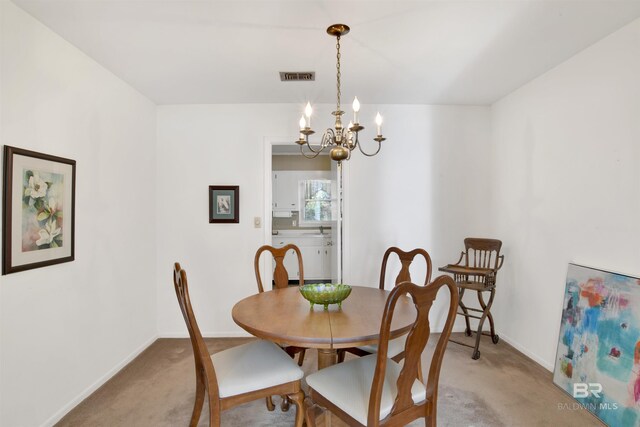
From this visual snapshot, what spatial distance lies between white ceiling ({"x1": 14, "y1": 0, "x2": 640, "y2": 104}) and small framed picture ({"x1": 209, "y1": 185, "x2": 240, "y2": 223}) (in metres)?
0.96

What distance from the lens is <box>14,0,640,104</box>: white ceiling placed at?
6.12 feet

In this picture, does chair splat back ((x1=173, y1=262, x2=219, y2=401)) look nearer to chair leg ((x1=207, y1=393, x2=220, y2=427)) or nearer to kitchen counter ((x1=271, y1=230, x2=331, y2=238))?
chair leg ((x1=207, y1=393, x2=220, y2=427))

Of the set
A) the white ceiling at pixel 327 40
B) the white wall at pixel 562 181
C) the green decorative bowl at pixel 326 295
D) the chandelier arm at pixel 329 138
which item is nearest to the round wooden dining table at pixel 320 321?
the green decorative bowl at pixel 326 295

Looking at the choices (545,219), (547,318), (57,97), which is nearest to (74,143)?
(57,97)

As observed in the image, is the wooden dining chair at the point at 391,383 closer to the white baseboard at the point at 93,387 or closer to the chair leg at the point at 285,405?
the chair leg at the point at 285,405

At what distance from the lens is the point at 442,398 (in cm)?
229

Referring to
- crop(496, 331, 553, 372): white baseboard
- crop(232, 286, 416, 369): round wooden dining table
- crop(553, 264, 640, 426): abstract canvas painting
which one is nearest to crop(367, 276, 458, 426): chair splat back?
crop(232, 286, 416, 369): round wooden dining table

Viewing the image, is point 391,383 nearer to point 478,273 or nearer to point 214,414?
point 214,414

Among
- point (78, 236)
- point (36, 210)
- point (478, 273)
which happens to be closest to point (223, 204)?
point (78, 236)

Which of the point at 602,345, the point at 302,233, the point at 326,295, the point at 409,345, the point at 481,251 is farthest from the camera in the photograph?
the point at 302,233

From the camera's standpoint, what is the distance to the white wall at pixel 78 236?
1.81 metres

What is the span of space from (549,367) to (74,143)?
3911 mm

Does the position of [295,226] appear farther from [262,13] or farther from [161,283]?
[262,13]
